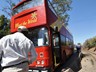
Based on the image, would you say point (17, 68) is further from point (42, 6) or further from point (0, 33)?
point (0, 33)

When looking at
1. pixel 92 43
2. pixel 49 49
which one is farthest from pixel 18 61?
pixel 92 43

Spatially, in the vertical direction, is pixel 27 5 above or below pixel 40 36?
above

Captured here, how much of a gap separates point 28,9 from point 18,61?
7350 millimetres

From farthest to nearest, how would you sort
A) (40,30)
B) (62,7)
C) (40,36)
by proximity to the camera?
1. (62,7)
2. (40,30)
3. (40,36)

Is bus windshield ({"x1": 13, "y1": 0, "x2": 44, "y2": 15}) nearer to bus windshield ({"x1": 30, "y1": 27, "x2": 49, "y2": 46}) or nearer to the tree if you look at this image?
bus windshield ({"x1": 30, "y1": 27, "x2": 49, "y2": 46})

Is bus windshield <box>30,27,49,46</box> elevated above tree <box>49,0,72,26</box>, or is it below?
below

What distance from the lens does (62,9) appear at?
35.8m

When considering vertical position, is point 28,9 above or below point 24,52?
above

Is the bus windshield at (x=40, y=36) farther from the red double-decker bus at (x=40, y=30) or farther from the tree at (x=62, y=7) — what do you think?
the tree at (x=62, y=7)

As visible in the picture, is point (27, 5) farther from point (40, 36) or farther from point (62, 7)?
point (62, 7)

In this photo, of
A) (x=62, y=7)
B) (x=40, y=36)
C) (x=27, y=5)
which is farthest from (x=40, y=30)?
(x=62, y=7)

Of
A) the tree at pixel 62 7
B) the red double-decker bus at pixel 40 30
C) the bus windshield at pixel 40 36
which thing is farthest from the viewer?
the tree at pixel 62 7

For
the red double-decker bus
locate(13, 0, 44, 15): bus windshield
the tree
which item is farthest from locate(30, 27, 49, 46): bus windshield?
the tree

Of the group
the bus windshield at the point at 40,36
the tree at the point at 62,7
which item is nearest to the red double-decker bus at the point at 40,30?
the bus windshield at the point at 40,36
